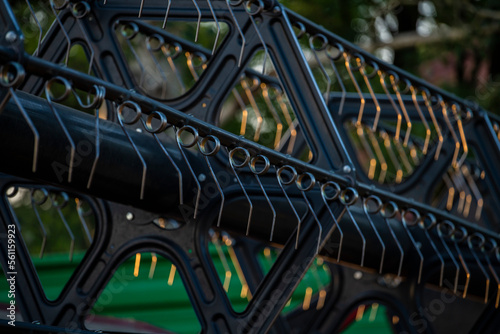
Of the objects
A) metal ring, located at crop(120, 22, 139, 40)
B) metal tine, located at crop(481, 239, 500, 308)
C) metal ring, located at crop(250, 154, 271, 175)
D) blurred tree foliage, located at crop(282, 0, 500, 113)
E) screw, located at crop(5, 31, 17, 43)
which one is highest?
blurred tree foliage, located at crop(282, 0, 500, 113)

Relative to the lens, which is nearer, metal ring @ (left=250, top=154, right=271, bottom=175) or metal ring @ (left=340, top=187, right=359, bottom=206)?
metal ring @ (left=250, top=154, right=271, bottom=175)

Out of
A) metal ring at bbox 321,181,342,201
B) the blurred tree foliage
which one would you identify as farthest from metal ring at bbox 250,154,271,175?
the blurred tree foliage

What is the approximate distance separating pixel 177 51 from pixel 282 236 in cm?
118

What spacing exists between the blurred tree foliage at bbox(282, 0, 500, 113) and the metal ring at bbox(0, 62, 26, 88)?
8.42 m

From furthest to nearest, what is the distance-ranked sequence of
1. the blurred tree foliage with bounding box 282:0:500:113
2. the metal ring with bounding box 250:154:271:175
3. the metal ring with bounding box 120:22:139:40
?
the blurred tree foliage with bounding box 282:0:500:113, the metal ring with bounding box 120:22:139:40, the metal ring with bounding box 250:154:271:175

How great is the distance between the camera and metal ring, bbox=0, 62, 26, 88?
2.13m

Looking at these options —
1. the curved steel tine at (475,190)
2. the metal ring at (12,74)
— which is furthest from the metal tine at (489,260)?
the metal ring at (12,74)

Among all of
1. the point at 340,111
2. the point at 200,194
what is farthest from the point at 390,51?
the point at 200,194

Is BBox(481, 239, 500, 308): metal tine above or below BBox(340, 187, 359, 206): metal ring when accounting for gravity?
above

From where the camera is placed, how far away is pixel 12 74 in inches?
85.2

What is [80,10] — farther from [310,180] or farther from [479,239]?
[479,239]

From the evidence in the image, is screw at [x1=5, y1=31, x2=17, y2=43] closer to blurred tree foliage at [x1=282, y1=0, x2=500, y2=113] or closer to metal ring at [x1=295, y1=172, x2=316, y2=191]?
metal ring at [x1=295, y1=172, x2=316, y2=191]

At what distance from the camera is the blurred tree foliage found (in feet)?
33.3

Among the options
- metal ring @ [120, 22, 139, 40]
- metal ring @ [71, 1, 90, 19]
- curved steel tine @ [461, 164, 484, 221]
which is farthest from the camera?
curved steel tine @ [461, 164, 484, 221]
